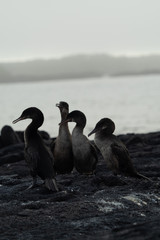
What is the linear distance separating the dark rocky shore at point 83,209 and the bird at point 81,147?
30cm

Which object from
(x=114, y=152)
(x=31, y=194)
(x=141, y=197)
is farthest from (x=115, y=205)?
(x=114, y=152)

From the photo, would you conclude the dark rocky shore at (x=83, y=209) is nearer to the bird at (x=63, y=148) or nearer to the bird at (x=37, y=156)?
the bird at (x=37, y=156)

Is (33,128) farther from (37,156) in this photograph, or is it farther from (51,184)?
(51,184)

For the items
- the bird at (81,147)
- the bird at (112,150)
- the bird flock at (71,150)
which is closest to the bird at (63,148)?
the bird flock at (71,150)

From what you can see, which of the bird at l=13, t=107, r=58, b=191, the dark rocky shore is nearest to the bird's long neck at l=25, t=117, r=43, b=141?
the bird at l=13, t=107, r=58, b=191

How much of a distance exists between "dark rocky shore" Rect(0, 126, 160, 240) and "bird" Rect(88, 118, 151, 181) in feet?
1.08

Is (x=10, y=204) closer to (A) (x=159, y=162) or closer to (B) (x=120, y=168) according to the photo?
(B) (x=120, y=168)

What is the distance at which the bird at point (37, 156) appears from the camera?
10.9m

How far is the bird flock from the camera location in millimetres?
11070

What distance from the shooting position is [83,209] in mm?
9203

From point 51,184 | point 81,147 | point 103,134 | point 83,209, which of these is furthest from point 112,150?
point 83,209

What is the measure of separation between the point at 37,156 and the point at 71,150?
1691 millimetres

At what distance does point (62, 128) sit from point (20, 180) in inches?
56.8

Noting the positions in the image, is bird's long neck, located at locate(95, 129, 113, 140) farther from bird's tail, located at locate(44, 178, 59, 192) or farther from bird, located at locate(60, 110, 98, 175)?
bird's tail, located at locate(44, 178, 59, 192)
